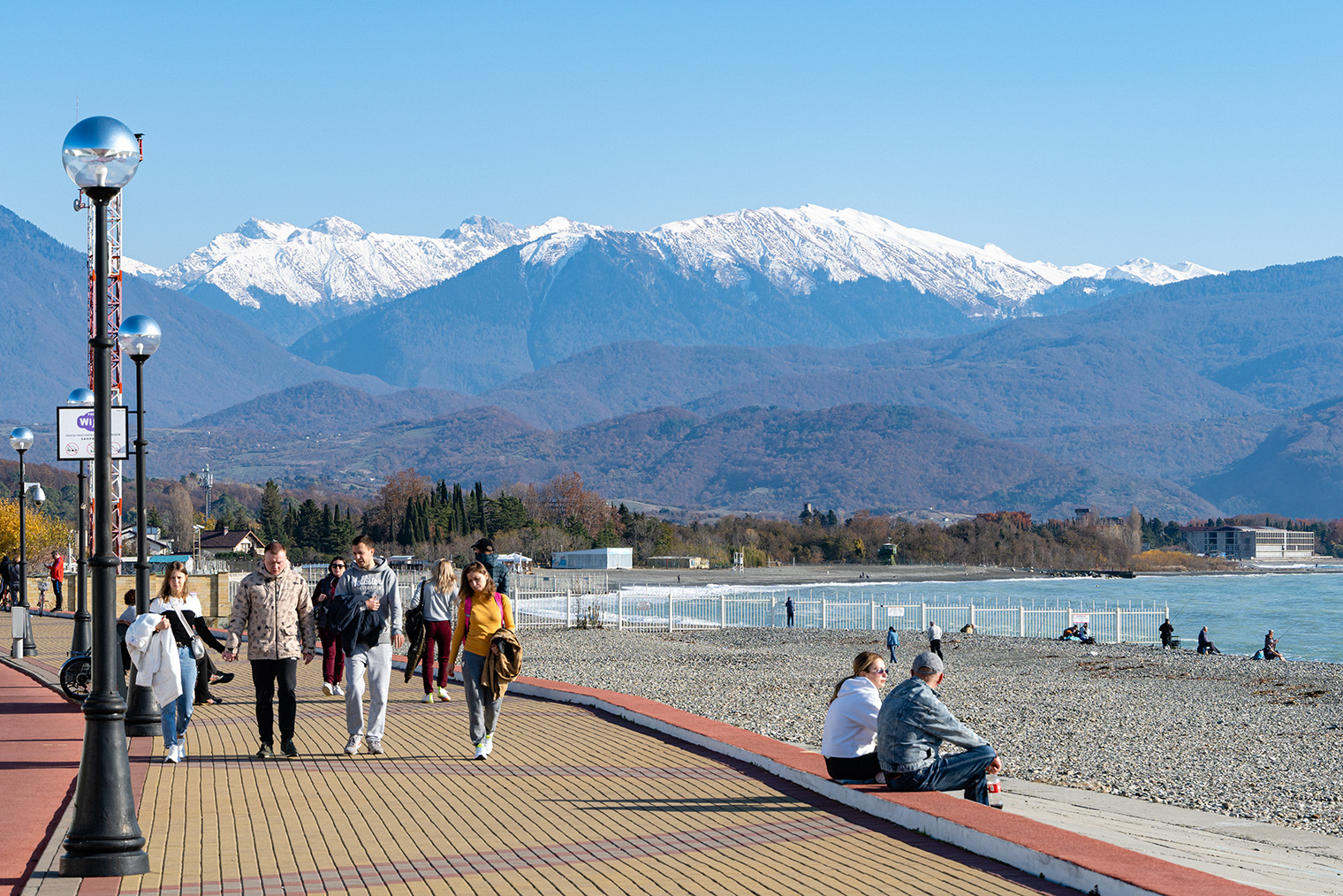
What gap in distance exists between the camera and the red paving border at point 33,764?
8.21 m

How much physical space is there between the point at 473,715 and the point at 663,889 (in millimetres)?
4558

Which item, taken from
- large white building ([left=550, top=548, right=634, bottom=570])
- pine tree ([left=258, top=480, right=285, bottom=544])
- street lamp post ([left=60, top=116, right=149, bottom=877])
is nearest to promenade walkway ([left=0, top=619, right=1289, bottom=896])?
street lamp post ([left=60, top=116, right=149, bottom=877])

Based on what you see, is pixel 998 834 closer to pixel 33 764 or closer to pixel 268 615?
pixel 268 615

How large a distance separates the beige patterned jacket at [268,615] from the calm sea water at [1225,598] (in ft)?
149

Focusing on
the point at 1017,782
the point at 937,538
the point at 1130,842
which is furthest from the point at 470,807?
the point at 937,538

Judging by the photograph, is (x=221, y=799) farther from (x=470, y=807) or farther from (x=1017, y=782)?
(x=1017, y=782)

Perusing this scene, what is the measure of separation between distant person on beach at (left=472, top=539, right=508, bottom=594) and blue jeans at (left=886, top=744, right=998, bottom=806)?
202 inches

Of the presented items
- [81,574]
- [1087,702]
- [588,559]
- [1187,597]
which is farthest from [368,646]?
[588,559]

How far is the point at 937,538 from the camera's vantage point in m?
177

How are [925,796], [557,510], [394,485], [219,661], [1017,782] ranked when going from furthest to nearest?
[557,510]
[394,485]
[219,661]
[1017,782]
[925,796]

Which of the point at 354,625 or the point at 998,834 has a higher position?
the point at 354,625

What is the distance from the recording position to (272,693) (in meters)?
11.2

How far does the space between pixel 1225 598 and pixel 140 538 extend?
10323 centimetres

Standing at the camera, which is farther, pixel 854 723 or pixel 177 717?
pixel 177 717
